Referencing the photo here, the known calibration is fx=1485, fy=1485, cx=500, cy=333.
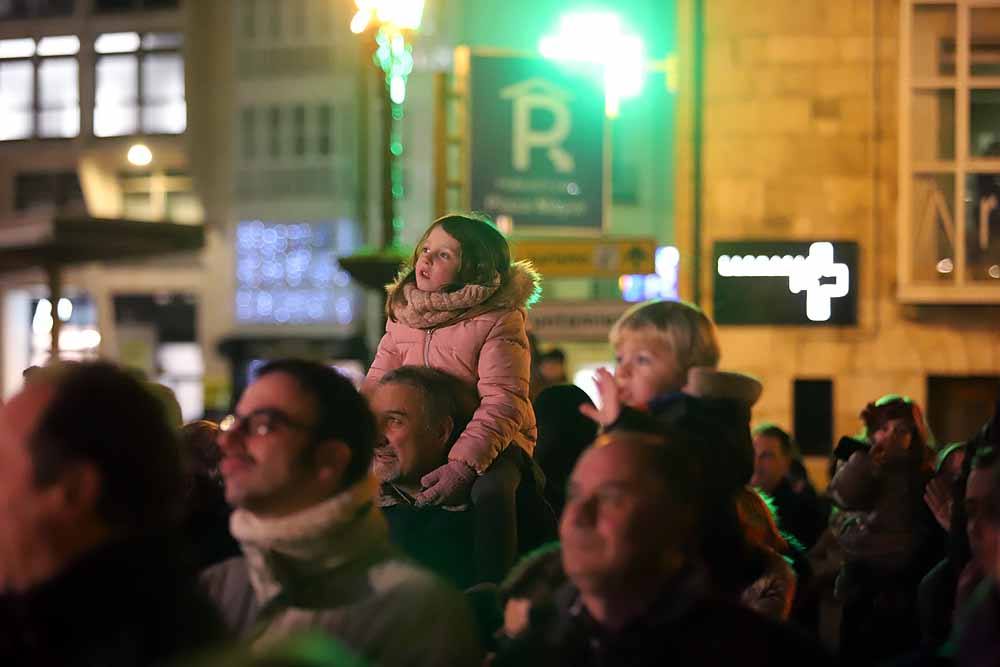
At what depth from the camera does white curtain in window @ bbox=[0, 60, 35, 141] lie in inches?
1736

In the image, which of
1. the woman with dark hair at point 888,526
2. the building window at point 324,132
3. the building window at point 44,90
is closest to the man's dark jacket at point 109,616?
the woman with dark hair at point 888,526

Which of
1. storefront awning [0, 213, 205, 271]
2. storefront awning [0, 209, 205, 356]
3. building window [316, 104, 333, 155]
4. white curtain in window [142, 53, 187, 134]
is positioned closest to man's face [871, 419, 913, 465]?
storefront awning [0, 209, 205, 356]

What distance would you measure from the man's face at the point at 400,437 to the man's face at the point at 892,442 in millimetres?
3048

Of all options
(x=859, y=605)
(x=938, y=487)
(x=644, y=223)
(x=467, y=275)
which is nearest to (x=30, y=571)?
(x=467, y=275)

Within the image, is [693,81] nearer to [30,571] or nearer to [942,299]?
[942,299]

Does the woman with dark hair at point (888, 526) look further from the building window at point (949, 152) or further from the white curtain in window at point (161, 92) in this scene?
the white curtain in window at point (161, 92)

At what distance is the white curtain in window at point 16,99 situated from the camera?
145ft

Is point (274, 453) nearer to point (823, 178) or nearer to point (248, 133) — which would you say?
point (823, 178)

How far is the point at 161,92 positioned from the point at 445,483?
3972 centimetres

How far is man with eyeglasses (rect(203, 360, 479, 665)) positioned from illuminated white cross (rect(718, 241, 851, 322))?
13.7 meters

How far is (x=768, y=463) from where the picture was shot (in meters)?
8.98

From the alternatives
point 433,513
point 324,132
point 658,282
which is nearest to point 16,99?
point 324,132

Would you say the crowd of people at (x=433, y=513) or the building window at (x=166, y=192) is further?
the building window at (x=166, y=192)

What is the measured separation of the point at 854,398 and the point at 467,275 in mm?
12532
